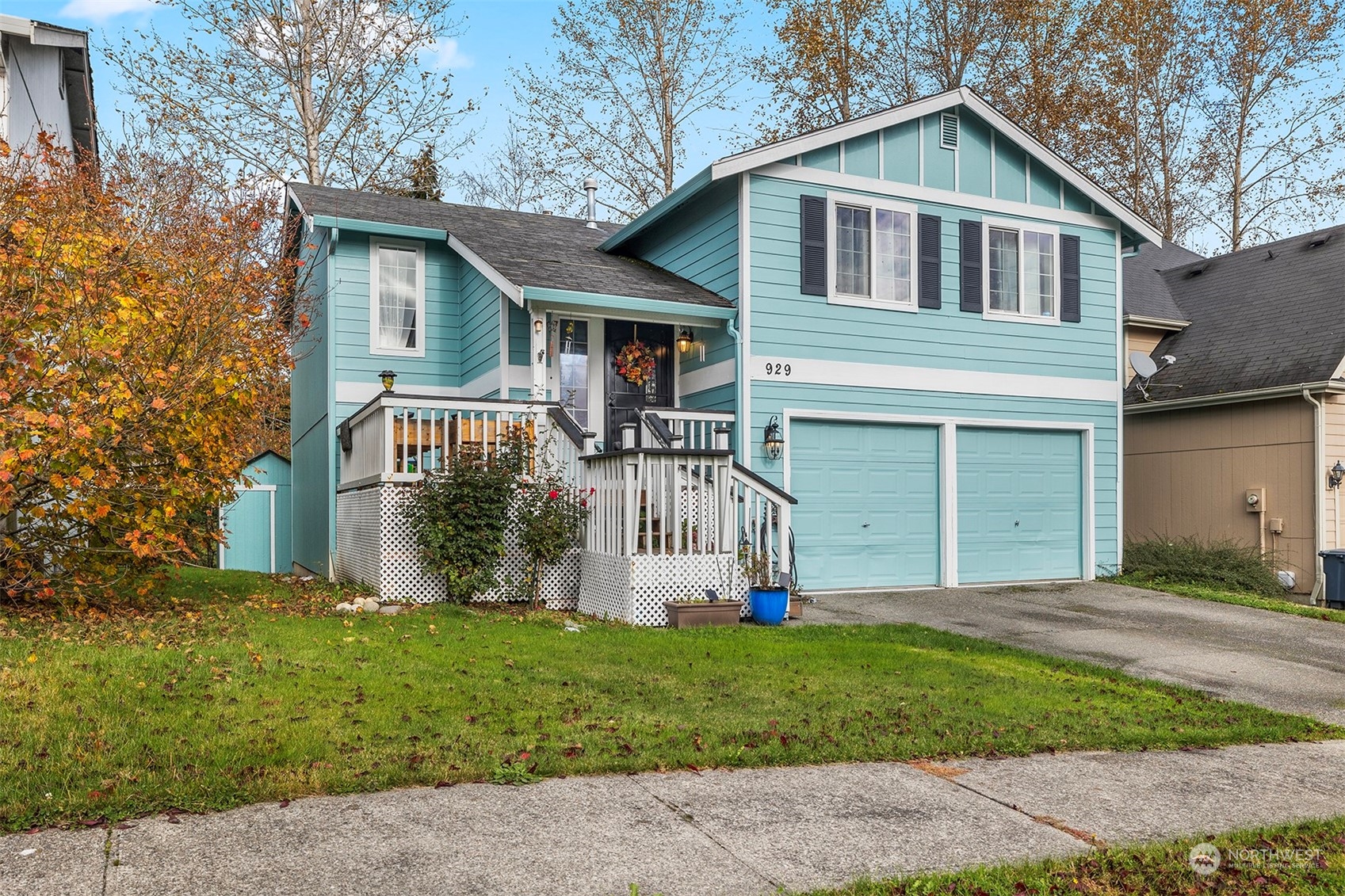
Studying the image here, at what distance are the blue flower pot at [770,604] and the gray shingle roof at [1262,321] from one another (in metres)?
8.37

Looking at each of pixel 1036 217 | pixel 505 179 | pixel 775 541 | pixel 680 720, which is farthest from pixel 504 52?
pixel 680 720

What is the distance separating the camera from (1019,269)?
43.9 feet

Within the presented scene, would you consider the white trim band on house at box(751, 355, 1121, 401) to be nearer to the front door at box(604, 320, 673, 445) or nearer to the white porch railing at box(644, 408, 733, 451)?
the white porch railing at box(644, 408, 733, 451)

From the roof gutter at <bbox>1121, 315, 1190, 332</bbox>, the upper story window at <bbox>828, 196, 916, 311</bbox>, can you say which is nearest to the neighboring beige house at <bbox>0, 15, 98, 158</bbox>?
the upper story window at <bbox>828, 196, 916, 311</bbox>

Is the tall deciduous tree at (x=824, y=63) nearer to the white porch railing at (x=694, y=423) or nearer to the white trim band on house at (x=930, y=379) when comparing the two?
the white trim band on house at (x=930, y=379)

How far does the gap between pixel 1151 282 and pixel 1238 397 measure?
4.70 metres

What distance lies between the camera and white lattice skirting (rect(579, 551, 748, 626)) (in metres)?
9.05

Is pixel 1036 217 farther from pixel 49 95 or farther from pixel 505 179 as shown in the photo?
pixel 505 179

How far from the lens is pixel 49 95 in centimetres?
1452

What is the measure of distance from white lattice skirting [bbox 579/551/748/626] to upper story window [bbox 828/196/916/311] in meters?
4.30

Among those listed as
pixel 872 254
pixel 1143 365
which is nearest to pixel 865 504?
pixel 872 254

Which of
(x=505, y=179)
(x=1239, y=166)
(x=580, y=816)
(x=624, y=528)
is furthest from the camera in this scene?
(x=505, y=179)

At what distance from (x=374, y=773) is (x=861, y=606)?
24.1 ft

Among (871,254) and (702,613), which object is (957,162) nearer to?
(871,254)
